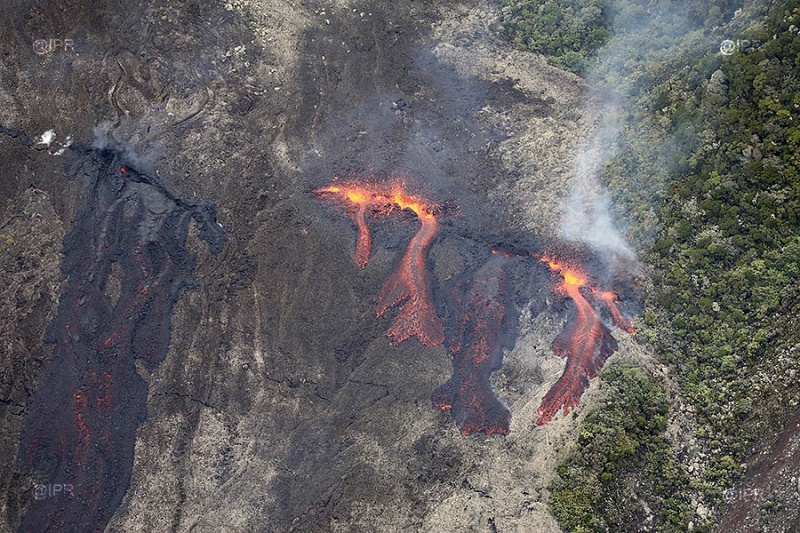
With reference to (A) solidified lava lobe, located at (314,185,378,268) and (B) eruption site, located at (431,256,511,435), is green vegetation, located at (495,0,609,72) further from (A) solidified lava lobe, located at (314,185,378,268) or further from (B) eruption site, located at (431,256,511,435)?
(B) eruption site, located at (431,256,511,435)

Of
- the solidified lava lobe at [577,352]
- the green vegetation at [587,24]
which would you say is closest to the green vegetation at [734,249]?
the solidified lava lobe at [577,352]

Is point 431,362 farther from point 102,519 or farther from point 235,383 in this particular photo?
point 102,519

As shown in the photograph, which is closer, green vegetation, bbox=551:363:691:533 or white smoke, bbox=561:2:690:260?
green vegetation, bbox=551:363:691:533

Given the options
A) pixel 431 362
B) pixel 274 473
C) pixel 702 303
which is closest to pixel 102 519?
pixel 274 473

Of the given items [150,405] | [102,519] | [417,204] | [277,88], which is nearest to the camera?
[102,519]

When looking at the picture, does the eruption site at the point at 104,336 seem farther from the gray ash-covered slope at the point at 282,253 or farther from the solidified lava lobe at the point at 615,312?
the solidified lava lobe at the point at 615,312

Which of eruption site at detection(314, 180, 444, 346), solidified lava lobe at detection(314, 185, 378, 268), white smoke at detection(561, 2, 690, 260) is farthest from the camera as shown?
white smoke at detection(561, 2, 690, 260)

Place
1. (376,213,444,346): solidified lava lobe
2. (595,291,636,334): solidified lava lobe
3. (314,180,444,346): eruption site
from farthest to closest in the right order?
1. (314,180,444,346): eruption site
2. (376,213,444,346): solidified lava lobe
3. (595,291,636,334): solidified lava lobe

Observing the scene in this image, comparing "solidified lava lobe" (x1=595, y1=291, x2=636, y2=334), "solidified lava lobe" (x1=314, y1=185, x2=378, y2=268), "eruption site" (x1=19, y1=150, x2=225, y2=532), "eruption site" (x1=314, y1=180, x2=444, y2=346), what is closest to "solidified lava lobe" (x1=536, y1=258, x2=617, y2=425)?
"solidified lava lobe" (x1=595, y1=291, x2=636, y2=334)

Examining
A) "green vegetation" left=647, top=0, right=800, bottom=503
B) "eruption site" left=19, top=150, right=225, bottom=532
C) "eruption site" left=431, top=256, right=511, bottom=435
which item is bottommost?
"eruption site" left=19, top=150, right=225, bottom=532
